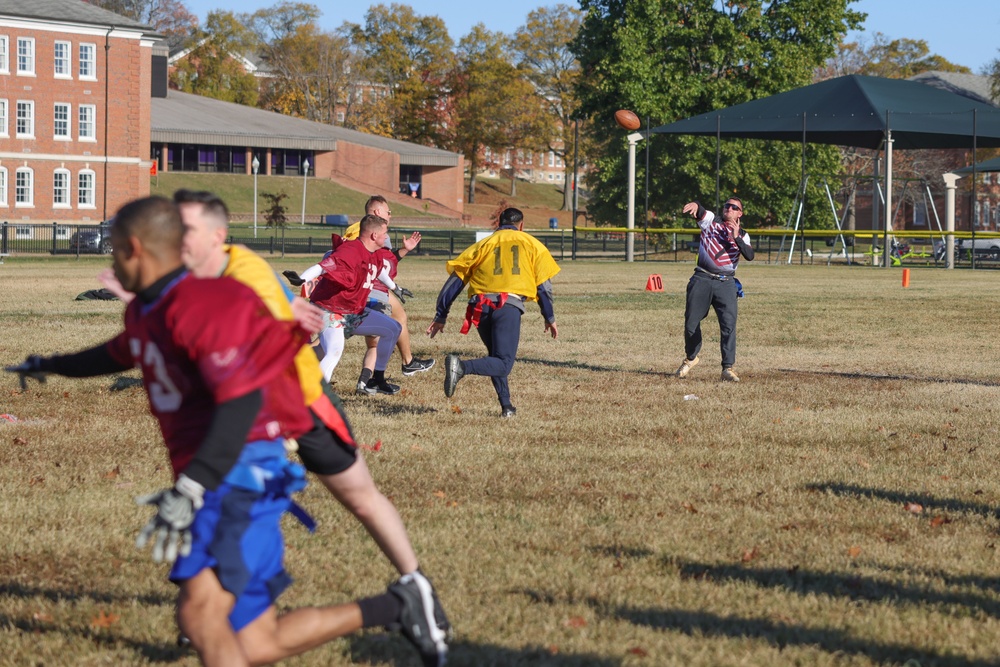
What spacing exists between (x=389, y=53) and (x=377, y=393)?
311 feet

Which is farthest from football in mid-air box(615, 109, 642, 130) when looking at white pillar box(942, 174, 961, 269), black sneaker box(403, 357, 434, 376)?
black sneaker box(403, 357, 434, 376)

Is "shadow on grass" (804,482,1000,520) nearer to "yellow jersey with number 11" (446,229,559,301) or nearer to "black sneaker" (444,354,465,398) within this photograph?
"yellow jersey with number 11" (446,229,559,301)

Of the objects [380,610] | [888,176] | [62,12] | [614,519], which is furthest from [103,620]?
[62,12]

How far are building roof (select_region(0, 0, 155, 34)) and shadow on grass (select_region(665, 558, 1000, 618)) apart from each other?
65997 mm

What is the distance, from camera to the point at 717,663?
4949mm

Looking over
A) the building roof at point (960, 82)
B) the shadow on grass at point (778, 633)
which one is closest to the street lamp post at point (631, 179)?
the shadow on grass at point (778, 633)

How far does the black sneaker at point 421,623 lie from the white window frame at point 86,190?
225 feet

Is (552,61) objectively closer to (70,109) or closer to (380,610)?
(70,109)

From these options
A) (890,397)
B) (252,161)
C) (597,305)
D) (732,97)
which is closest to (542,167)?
(252,161)

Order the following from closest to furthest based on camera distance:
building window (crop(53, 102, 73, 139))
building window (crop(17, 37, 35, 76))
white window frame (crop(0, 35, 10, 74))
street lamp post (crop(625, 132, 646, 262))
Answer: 1. street lamp post (crop(625, 132, 646, 262))
2. white window frame (crop(0, 35, 10, 74))
3. building window (crop(17, 37, 35, 76))
4. building window (crop(53, 102, 73, 139))

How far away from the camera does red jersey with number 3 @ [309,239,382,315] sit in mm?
11461

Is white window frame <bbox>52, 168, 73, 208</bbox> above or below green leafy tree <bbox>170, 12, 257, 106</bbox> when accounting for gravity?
below

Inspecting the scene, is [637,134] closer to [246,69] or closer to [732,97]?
[732,97]

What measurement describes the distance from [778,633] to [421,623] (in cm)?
169
